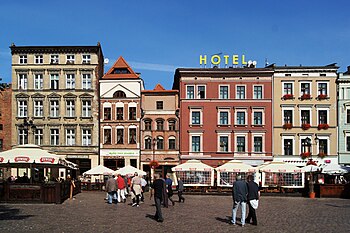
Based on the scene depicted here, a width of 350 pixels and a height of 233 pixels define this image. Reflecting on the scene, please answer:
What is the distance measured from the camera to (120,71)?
5359cm

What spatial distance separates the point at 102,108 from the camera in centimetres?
5194

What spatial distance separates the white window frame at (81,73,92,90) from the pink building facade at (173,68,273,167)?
9.47 meters

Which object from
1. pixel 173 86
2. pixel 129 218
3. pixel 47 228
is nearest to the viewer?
pixel 47 228

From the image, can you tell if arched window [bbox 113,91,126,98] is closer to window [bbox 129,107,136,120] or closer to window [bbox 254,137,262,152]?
window [bbox 129,107,136,120]

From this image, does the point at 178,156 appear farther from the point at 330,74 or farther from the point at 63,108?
the point at 330,74

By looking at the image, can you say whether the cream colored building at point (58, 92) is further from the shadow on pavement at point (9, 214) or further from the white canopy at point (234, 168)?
the shadow on pavement at point (9, 214)

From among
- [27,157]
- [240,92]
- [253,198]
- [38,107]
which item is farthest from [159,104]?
[253,198]

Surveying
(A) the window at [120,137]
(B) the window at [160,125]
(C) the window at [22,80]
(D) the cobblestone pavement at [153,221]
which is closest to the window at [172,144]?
(B) the window at [160,125]

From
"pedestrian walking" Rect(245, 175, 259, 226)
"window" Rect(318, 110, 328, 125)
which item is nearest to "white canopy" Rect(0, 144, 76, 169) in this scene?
"pedestrian walking" Rect(245, 175, 259, 226)

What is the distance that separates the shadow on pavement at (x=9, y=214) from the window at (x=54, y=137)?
29.7 meters

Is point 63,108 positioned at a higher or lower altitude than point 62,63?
lower

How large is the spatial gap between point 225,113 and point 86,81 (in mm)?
14943

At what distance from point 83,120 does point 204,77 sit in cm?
1339

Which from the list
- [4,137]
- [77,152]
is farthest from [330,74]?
[4,137]
